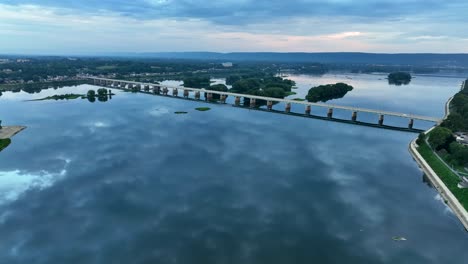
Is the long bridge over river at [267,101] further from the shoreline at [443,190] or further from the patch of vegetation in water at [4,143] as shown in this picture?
the patch of vegetation in water at [4,143]

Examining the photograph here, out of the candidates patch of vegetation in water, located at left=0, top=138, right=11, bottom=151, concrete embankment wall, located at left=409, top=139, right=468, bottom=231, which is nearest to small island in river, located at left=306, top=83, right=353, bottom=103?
concrete embankment wall, located at left=409, top=139, right=468, bottom=231

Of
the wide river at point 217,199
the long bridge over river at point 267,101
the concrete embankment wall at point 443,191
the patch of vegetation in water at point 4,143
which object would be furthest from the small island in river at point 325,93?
the patch of vegetation in water at point 4,143

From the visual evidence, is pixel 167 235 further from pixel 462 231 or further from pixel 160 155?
pixel 462 231

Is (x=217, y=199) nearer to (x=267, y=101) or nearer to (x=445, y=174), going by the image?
(x=445, y=174)

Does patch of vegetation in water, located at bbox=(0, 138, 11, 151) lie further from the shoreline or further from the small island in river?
the small island in river

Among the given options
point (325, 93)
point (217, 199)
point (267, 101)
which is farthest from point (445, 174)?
point (325, 93)

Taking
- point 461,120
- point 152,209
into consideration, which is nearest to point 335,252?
point 152,209
